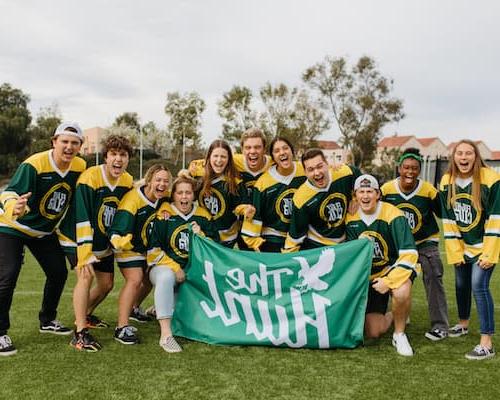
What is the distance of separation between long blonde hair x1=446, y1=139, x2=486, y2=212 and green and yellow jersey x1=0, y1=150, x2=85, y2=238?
3357mm

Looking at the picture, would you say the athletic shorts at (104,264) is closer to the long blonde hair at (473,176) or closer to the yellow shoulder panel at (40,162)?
the yellow shoulder panel at (40,162)

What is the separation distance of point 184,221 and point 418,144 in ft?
238

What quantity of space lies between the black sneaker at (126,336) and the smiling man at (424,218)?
2.72 m

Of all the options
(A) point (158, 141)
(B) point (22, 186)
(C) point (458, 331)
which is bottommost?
(C) point (458, 331)

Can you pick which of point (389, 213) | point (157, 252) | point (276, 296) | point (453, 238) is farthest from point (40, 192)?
point (453, 238)

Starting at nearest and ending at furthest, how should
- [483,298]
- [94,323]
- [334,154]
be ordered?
[483,298], [94,323], [334,154]

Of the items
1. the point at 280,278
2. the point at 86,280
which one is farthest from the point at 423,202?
the point at 86,280

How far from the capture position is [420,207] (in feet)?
15.5

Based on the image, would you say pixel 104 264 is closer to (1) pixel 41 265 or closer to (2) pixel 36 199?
(1) pixel 41 265

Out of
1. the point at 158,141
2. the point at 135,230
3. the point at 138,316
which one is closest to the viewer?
the point at 135,230

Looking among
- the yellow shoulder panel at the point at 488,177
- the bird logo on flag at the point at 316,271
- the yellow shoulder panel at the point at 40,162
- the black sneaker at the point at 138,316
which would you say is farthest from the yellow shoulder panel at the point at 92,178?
the yellow shoulder panel at the point at 488,177

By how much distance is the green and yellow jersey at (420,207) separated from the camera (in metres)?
4.71

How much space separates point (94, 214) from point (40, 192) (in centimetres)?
48

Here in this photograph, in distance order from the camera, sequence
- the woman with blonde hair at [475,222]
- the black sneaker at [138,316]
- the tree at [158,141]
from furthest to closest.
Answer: the tree at [158,141] → the black sneaker at [138,316] → the woman with blonde hair at [475,222]
